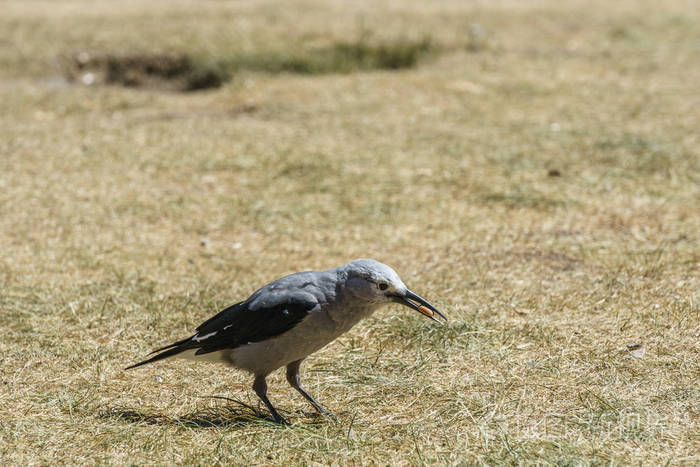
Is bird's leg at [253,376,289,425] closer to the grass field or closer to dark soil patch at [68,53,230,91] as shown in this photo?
the grass field

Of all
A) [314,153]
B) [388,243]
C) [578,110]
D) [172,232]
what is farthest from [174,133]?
[578,110]

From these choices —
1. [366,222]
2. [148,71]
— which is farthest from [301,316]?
[148,71]

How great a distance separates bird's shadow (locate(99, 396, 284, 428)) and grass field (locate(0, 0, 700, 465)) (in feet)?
0.08

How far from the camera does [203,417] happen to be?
3.91 m

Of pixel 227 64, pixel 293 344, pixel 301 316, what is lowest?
pixel 227 64

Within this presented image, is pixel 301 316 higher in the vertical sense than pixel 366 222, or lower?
higher

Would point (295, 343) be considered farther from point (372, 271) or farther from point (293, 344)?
point (372, 271)

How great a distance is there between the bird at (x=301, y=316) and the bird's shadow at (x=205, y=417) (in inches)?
4.9

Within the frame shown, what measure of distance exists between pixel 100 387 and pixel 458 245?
3040 millimetres

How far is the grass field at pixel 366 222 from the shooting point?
3.75m

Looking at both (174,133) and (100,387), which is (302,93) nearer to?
(174,133)

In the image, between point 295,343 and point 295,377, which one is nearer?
point 295,343

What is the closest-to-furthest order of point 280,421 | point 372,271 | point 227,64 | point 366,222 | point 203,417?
point 372,271
point 280,421
point 203,417
point 366,222
point 227,64

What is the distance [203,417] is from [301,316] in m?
0.75
